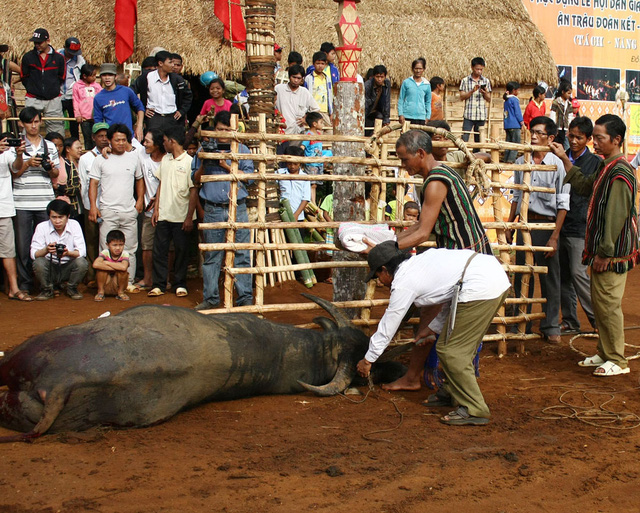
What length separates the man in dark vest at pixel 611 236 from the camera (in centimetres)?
600

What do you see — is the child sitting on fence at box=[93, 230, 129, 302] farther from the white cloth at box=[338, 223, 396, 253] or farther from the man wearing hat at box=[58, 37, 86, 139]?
the white cloth at box=[338, 223, 396, 253]

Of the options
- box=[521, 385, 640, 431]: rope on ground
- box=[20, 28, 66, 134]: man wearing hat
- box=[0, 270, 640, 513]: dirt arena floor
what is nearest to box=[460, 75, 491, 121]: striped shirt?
box=[20, 28, 66, 134]: man wearing hat

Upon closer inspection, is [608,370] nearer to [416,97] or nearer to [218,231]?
[218,231]

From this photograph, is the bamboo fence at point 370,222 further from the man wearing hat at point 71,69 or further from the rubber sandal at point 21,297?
the man wearing hat at point 71,69

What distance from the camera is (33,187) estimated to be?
28.9 feet

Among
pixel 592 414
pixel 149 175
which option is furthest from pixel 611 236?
pixel 149 175

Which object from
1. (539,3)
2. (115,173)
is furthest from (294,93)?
(539,3)

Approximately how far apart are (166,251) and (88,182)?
1.48m

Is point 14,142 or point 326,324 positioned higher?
point 14,142

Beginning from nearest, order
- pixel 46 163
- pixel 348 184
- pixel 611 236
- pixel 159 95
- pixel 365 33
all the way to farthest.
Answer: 1. pixel 611 236
2. pixel 348 184
3. pixel 46 163
4. pixel 159 95
5. pixel 365 33

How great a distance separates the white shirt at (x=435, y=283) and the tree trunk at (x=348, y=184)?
78.7 inches

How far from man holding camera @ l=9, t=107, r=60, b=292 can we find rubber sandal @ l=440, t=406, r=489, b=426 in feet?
19.7

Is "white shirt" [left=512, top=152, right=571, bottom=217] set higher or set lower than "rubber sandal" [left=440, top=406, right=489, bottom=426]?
higher

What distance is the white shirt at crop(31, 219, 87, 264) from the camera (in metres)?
8.68
